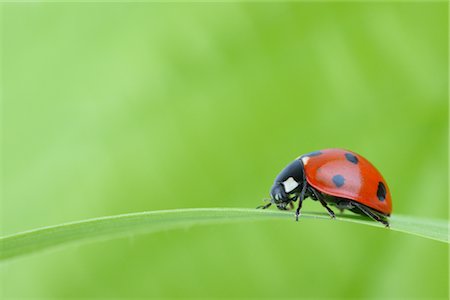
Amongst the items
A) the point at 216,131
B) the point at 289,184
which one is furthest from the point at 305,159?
the point at 216,131

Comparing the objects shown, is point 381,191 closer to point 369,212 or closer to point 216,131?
point 369,212

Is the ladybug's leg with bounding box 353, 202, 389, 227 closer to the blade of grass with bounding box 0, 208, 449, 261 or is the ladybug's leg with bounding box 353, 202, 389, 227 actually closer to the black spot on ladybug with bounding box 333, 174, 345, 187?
the black spot on ladybug with bounding box 333, 174, 345, 187

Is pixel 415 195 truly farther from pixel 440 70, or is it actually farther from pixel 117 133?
pixel 117 133

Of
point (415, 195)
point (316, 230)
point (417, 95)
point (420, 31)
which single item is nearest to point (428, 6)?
point (420, 31)

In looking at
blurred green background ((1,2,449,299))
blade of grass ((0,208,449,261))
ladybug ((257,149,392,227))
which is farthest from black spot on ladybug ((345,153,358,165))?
blade of grass ((0,208,449,261))

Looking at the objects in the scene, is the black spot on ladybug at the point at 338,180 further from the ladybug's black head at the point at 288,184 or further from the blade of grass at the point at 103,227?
the blade of grass at the point at 103,227

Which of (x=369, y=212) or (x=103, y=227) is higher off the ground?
(x=103, y=227)

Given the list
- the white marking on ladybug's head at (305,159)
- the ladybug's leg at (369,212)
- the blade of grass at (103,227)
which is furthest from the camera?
the white marking on ladybug's head at (305,159)

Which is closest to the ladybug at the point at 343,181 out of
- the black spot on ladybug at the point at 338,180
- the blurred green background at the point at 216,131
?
the black spot on ladybug at the point at 338,180
